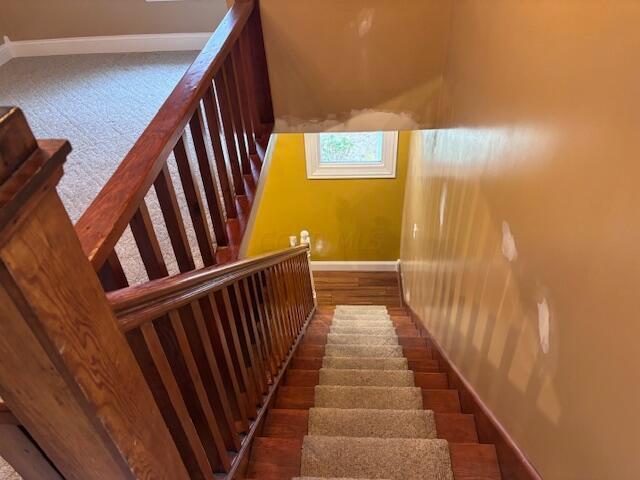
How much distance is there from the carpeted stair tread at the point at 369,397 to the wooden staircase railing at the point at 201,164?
89 centimetres

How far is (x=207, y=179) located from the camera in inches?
74.5

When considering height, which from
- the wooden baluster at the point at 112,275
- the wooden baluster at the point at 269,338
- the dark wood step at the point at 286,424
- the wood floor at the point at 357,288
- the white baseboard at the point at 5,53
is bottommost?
the wood floor at the point at 357,288

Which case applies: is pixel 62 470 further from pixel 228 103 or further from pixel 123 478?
pixel 228 103

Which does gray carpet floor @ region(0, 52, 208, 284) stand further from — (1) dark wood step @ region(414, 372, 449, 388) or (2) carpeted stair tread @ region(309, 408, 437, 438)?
(1) dark wood step @ region(414, 372, 449, 388)

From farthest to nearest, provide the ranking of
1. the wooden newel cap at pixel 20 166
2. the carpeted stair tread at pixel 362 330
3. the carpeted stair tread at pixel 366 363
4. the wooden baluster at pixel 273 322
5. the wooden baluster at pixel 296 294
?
the carpeted stair tread at pixel 362 330, the wooden baluster at pixel 296 294, the carpeted stair tread at pixel 366 363, the wooden baluster at pixel 273 322, the wooden newel cap at pixel 20 166

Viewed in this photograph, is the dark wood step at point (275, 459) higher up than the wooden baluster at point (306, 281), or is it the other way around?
the dark wood step at point (275, 459)

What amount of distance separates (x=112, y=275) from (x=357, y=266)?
17.7 feet

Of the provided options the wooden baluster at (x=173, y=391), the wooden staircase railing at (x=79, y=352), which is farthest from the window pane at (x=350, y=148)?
the wooden baluster at (x=173, y=391)

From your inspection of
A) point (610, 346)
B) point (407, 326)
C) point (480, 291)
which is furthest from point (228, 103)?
point (407, 326)

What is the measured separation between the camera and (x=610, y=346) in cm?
99

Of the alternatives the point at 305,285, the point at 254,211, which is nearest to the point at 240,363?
the point at 254,211

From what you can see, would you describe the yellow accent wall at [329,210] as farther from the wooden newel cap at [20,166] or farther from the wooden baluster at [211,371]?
the wooden newel cap at [20,166]

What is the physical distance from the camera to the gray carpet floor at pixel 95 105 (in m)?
2.46

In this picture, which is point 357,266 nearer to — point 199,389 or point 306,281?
point 306,281
